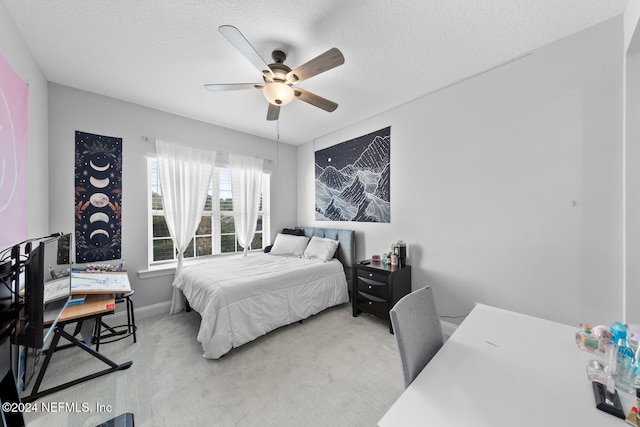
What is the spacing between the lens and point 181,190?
3.15 meters

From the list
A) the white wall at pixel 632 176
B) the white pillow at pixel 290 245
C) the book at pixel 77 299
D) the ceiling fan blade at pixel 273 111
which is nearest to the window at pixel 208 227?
the white pillow at pixel 290 245

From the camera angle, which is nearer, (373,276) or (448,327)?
(448,327)

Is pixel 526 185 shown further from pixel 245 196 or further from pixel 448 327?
pixel 245 196

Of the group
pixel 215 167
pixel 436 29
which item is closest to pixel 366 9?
pixel 436 29

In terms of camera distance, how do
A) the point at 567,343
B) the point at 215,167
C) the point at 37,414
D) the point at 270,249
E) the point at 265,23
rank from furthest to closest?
the point at 270,249, the point at 215,167, the point at 265,23, the point at 37,414, the point at 567,343

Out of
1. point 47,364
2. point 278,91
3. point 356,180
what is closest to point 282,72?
point 278,91

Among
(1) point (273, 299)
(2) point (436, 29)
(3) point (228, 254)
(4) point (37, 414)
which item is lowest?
(4) point (37, 414)

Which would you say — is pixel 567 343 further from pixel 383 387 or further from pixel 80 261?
pixel 80 261

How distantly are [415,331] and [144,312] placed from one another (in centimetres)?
327

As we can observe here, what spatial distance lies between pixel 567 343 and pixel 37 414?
3150 millimetres

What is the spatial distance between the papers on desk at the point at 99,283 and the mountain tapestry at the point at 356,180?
2709 millimetres

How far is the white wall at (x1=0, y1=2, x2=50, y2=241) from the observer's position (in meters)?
1.57

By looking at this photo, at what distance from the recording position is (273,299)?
8.13 ft

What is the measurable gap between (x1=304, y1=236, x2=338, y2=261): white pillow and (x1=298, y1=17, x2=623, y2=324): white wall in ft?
3.46
